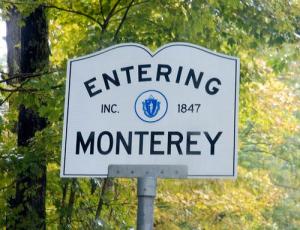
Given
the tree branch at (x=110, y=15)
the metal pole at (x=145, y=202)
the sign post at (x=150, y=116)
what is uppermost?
the tree branch at (x=110, y=15)

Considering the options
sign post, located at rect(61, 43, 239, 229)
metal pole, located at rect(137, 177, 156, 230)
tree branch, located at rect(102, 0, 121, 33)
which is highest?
tree branch, located at rect(102, 0, 121, 33)

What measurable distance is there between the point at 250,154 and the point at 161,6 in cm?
1107

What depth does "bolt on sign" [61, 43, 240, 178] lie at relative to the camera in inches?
84.7

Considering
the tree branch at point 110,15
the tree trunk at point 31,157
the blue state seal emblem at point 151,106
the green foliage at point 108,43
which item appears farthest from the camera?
the tree trunk at point 31,157

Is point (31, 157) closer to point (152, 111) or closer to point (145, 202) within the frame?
point (152, 111)

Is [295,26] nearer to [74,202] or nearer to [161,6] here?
[161,6]

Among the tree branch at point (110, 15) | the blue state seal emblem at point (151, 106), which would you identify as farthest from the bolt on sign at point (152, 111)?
the tree branch at point (110, 15)

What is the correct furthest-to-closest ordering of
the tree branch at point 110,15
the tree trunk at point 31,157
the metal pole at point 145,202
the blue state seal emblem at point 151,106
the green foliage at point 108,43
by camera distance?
the tree trunk at point 31,157 < the tree branch at point 110,15 < the green foliage at point 108,43 < the blue state seal emblem at point 151,106 < the metal pole at point 145,202

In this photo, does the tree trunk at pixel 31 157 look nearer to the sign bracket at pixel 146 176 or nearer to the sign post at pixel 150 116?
the sign post at pixel 150 116

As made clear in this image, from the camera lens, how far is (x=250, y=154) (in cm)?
1620

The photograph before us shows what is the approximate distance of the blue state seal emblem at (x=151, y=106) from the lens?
2.21 m

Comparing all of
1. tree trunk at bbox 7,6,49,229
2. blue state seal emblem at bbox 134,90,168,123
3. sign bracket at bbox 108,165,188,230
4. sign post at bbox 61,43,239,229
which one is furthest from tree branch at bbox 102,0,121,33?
sign bracket at bbox 108,165,188,230

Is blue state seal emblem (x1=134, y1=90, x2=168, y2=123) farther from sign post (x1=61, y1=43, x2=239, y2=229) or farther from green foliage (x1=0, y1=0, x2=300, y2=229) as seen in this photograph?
green foliage (x1=0, y1=0, x2=300, y2=229)

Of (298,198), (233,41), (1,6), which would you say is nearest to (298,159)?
(298,198)
